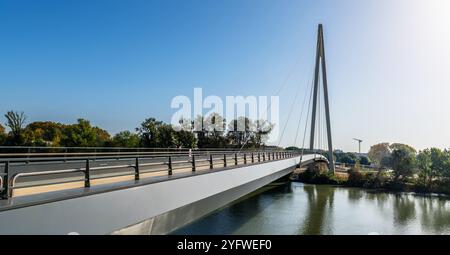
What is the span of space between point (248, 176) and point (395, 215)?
84.6 ft

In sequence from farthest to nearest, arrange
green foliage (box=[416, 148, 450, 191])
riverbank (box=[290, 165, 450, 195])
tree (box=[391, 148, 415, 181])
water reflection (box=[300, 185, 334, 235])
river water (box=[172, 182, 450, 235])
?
tree (box=[391, 148, 415, 181])
green foliage (box=[416, 148, 450, 191])
riverbank (box=[290, 165, 450, 195])
water reflection (box=[300, 185, 334, 235])
river water (box=[172, 182, 450, 235])

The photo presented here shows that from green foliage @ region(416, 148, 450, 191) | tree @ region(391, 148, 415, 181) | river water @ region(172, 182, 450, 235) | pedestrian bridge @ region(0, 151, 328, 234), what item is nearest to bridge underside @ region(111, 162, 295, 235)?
pedestrian bridge @ region(0, 151, 328, 234)

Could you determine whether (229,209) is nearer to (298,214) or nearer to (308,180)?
(298,214)

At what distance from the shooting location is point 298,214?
35031 mm

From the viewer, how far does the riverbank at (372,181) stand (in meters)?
65.1

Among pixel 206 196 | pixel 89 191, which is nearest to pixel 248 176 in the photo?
pixel 206 196

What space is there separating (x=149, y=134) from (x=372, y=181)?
142 feet

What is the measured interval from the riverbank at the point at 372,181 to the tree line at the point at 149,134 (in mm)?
16843

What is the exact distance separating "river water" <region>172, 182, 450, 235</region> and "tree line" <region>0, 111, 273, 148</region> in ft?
26.9

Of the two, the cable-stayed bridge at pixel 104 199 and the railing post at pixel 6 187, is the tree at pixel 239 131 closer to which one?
the cable-stayed bridge at pixel 104 199

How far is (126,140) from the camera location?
2525 inches

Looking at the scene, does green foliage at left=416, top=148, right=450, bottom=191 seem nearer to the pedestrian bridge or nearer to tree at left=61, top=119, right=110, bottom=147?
tree at left=61, top=119, right=110, bottom=147

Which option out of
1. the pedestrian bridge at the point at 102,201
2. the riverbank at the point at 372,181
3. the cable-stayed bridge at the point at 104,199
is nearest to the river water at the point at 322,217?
the cable-stayed bridge at the point at 104,199

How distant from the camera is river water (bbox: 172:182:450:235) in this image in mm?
27750
